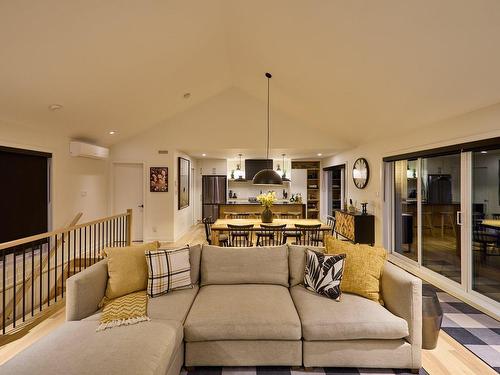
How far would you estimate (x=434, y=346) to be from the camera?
2422mm

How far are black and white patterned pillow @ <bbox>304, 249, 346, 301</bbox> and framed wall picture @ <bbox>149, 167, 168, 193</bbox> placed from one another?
5.01m

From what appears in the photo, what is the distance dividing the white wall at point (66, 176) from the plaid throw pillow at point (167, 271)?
3225 millimetres

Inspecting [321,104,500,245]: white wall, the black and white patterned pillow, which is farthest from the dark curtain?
[321,104,500,245]: white wall

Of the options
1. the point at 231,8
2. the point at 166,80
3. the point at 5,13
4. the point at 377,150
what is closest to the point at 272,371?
the point at 5,13

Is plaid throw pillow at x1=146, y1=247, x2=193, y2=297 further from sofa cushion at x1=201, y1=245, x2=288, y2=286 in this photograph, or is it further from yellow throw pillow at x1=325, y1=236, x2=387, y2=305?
yellow throw pillow at x1=325, y1=236, x2=387, y2=305

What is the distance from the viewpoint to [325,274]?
2.47m

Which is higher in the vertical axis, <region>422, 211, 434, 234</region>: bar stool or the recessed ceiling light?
the recessed ceiling light

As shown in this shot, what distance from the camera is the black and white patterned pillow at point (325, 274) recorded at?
2401 mm

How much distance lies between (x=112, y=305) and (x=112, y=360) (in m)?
0.75

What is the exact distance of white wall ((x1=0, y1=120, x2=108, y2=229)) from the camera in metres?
4.21

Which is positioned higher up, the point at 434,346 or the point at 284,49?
the point at 284,49

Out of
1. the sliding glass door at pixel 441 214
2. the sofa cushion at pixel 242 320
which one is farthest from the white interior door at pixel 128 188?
the sliding glass door at pixel 441 214

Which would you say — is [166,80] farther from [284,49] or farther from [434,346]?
[434,346]

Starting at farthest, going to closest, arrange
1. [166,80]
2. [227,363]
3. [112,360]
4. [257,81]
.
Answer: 1. [257,81]
2. [166,80]
3. [227,363]
4. [112,360]
